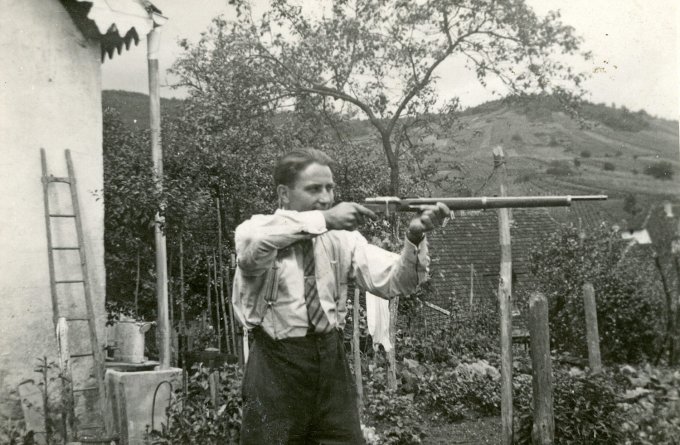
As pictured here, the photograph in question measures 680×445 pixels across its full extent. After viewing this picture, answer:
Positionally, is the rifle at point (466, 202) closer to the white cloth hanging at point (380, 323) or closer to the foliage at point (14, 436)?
the white cloth hanging at point (380, 323)

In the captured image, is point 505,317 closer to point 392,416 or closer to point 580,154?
point 392,416

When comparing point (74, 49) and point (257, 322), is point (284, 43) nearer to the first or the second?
point (74, 49)

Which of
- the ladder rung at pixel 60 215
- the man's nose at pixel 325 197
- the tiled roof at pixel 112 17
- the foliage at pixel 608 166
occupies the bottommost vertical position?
the man's nose at pixel 325 197

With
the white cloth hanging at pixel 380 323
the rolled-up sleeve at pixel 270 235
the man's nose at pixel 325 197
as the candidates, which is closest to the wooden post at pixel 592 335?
the white cloth hanging at pixel 380 323

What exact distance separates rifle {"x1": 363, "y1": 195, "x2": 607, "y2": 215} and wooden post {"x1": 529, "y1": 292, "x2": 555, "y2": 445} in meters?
2.20

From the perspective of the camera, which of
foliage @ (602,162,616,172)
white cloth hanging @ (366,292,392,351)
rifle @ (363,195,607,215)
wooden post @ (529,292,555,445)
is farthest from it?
foliage @ (602,162,616,172)

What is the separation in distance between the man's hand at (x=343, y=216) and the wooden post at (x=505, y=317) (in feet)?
12.4

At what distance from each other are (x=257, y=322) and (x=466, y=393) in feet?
20.2

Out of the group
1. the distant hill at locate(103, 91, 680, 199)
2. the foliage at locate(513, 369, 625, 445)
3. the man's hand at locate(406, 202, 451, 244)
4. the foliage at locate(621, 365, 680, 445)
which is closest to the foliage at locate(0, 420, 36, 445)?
the man's hand at locate(406, 202, 451, 244)

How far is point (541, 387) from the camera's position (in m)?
5.65

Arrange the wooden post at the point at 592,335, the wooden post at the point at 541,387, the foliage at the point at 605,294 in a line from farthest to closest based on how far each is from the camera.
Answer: the foliage at the point at 605,294
the wooden post at the point at 592,335
the wooden post at the point at 541,387

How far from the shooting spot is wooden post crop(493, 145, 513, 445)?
245 inches

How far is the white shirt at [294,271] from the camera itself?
9.24ft

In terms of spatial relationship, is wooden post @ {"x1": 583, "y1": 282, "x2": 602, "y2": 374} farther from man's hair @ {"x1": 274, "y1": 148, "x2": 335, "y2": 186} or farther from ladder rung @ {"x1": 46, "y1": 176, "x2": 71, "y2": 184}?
man's hair @ {"x1": 274, "y1": 148, "x2": 335, "y2": 186}
